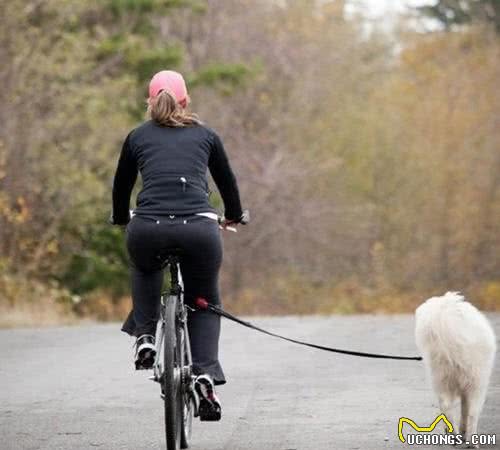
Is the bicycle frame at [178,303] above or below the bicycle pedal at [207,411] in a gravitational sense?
above

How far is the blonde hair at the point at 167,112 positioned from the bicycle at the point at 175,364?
61 centimetres

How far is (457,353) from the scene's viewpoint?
26.4 ft

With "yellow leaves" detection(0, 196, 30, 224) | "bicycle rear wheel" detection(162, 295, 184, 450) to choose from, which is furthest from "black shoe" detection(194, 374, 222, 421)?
"yellow leaves" detection(0, 196, 30, 224)

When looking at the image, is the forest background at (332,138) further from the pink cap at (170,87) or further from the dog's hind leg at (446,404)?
the dog's hind leg at (446,404)

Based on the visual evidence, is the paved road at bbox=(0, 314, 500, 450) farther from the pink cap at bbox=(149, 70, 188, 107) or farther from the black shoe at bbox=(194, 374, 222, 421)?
the pink cap at bbox=(149, 70, 188, 107)

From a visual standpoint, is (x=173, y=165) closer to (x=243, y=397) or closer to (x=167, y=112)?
(x=167, y=112)

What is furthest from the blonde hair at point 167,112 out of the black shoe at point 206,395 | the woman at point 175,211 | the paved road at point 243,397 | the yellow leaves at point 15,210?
the yellow leaves at point 15,210

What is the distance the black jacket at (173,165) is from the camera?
800cm

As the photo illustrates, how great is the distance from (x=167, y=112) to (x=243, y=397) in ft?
10.9

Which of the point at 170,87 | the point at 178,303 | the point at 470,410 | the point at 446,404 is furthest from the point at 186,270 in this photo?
the point at 470,410

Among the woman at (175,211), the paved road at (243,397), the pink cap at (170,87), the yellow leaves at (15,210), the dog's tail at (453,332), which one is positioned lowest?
the paved road at (243,397)

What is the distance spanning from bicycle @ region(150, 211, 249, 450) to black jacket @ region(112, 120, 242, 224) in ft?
0.86

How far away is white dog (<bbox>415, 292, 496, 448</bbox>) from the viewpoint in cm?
805

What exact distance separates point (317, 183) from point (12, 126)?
16.8 m
